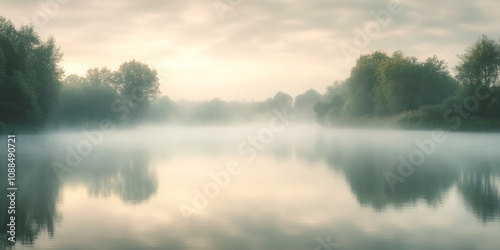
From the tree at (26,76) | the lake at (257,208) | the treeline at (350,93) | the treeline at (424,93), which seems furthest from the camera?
the treeline at (424,93)

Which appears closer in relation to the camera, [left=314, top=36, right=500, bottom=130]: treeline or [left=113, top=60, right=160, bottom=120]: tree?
[left=314, top=36, right=500, bottom=130]: treeline

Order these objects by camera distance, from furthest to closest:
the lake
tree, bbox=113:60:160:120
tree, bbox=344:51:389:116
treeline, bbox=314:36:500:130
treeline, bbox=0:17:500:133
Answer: tree, bbox=113:60:160:120, tree, bbox=344:51:389:116, treeline, bbox=314:36:500:130, treeline, bbox=0:17:500:133, the lake

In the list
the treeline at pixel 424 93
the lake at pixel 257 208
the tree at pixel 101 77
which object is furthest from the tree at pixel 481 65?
the tree at pixel 101 77

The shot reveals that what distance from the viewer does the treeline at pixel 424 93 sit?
69000 millimetres

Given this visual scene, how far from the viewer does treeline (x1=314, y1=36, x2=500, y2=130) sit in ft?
226

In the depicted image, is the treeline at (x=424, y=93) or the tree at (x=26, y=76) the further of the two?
the treeline at (x=424, y=93)

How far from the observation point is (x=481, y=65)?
71812mm

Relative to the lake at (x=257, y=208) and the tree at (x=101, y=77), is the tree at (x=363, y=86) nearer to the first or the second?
the tree at (x=101, y=77)

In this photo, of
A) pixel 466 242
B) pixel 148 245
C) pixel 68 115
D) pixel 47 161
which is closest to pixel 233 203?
pixel 148 245

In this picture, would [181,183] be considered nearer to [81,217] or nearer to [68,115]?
[81,217]

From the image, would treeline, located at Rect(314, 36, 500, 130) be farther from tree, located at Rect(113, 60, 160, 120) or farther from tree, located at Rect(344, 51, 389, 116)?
tree, located at Rect(113, 60, 160, 120)

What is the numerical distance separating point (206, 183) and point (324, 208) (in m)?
6.92

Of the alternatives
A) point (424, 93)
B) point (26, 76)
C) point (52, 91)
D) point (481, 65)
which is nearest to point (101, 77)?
point (52, 91)

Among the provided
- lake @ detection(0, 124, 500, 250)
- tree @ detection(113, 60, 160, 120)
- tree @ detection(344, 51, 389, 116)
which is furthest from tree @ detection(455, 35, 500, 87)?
tree @ detection(113, 60, 160, 120)
